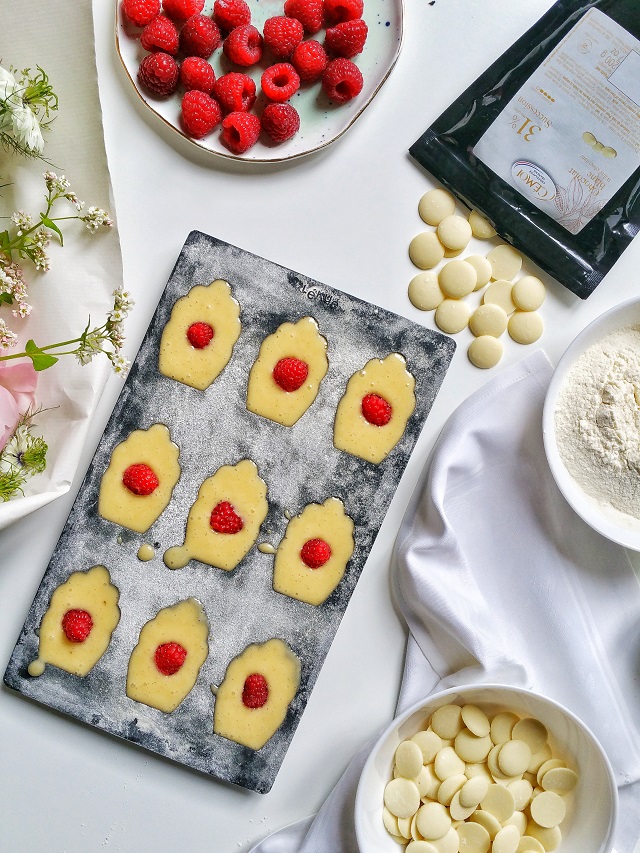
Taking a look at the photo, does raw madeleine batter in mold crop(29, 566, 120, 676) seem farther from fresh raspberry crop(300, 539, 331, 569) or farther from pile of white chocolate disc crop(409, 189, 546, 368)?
pile of white chocolate disc crop(409, 189, 546, 368)

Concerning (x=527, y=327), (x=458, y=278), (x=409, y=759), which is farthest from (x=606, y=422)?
(x=409, y=759)

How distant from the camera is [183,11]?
0.99 metres

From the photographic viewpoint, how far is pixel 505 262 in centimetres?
107

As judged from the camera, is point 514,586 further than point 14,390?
Yes

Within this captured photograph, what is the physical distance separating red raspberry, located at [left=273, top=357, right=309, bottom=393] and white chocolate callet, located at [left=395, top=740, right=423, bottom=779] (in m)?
0.50

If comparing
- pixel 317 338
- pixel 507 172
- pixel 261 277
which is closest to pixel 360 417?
pixel 317 338

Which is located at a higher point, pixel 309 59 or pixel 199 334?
pixel 309 59

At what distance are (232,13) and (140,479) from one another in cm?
64

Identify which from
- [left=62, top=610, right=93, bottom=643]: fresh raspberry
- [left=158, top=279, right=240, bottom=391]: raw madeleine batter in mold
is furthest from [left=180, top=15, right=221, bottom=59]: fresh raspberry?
[left=62, top=610, right=93, bottom=643]: fresh raspberry

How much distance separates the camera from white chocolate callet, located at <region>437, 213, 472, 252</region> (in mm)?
1061

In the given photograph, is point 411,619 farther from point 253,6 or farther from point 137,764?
point 253,6

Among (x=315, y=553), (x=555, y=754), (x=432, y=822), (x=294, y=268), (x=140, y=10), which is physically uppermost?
(x=140, y=10)

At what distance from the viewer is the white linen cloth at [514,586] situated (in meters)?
1.04

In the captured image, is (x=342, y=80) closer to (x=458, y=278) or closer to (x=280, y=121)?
→ (x=280, y=121)
